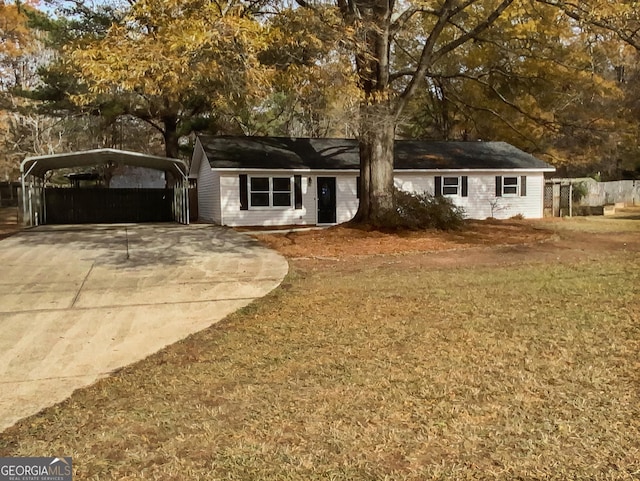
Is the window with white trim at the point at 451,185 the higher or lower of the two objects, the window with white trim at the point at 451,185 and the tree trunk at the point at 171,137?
the lower

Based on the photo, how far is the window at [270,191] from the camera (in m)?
19.1

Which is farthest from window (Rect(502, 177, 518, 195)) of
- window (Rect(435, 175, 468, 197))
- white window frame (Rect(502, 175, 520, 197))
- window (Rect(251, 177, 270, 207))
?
window (Rect(251, 177, 270, 207))

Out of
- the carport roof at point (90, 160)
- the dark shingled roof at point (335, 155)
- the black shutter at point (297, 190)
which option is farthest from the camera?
the black shutter at point (297, 190)

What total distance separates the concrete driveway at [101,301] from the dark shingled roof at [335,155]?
6.91 m

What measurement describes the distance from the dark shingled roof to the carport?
6.75 feet

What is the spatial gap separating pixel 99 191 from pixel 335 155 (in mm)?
10663

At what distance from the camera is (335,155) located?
21000mm

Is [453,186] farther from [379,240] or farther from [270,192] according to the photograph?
[379,240]

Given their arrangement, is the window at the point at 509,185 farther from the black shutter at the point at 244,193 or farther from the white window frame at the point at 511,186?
the black shutter at the point at 244,193

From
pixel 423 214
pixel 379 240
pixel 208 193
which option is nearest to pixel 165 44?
pixel 379 240

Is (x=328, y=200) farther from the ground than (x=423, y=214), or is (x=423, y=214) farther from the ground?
(x=328, y=200)

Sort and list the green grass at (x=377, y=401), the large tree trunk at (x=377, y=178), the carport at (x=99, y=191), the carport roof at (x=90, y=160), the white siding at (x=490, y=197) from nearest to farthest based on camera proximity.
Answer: the green grass at (x=377, y=401)
the large tree trunk at (x=377, y=178)
the carport roof at (x=90, y=160)
the carport at (x=99, y=191)
the white siding at (x=490, y=197)

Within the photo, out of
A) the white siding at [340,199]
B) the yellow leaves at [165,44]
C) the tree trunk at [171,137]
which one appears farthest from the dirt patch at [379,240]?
the tree trunk at [171,137]

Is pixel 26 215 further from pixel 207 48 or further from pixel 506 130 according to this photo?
pixel 506 130
